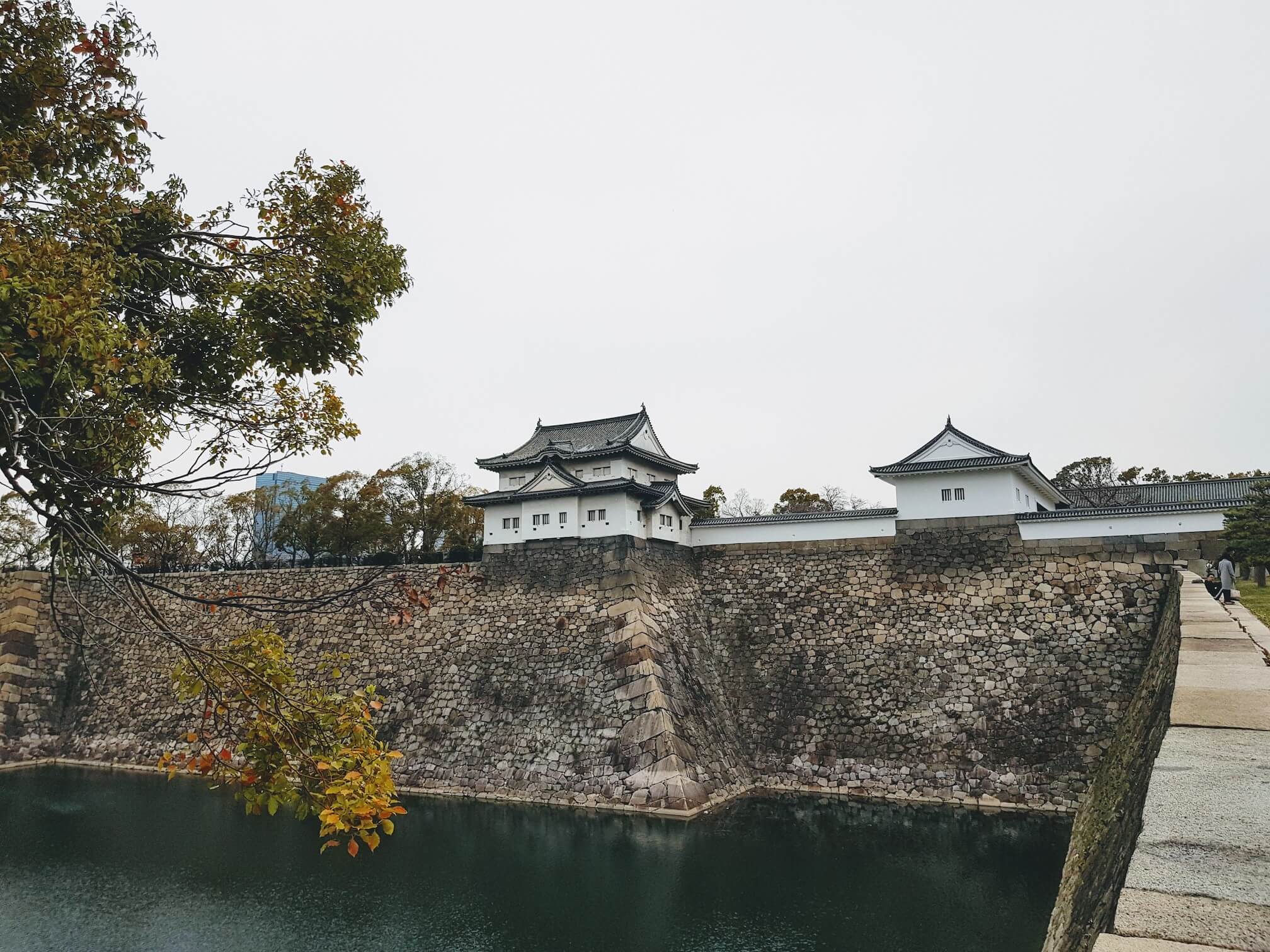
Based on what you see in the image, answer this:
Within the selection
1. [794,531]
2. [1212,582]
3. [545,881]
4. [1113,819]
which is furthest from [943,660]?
[1113,819]

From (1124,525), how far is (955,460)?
10.9ft

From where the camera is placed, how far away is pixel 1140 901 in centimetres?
231

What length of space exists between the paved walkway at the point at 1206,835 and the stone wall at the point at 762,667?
9533 millimetres

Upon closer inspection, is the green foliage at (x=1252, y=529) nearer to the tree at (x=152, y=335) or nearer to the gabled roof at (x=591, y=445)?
the gabled roof at (x=591, y=445)

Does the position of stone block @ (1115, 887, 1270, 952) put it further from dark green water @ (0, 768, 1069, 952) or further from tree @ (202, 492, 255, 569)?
tree @ (202, 492, 255, 569)

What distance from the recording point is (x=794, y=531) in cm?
1802

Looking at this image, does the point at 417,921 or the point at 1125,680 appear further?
the point at 1125,680

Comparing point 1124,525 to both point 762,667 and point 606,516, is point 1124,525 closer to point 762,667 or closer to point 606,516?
point 762,667

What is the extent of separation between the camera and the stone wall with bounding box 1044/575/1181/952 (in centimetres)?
341

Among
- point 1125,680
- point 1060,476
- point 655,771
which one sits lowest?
point 655,771

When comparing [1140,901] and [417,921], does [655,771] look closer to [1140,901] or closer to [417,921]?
[417,921]

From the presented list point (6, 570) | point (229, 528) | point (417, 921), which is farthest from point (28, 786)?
point (229, 528)

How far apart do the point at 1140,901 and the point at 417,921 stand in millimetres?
9124

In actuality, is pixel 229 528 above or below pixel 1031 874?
above
